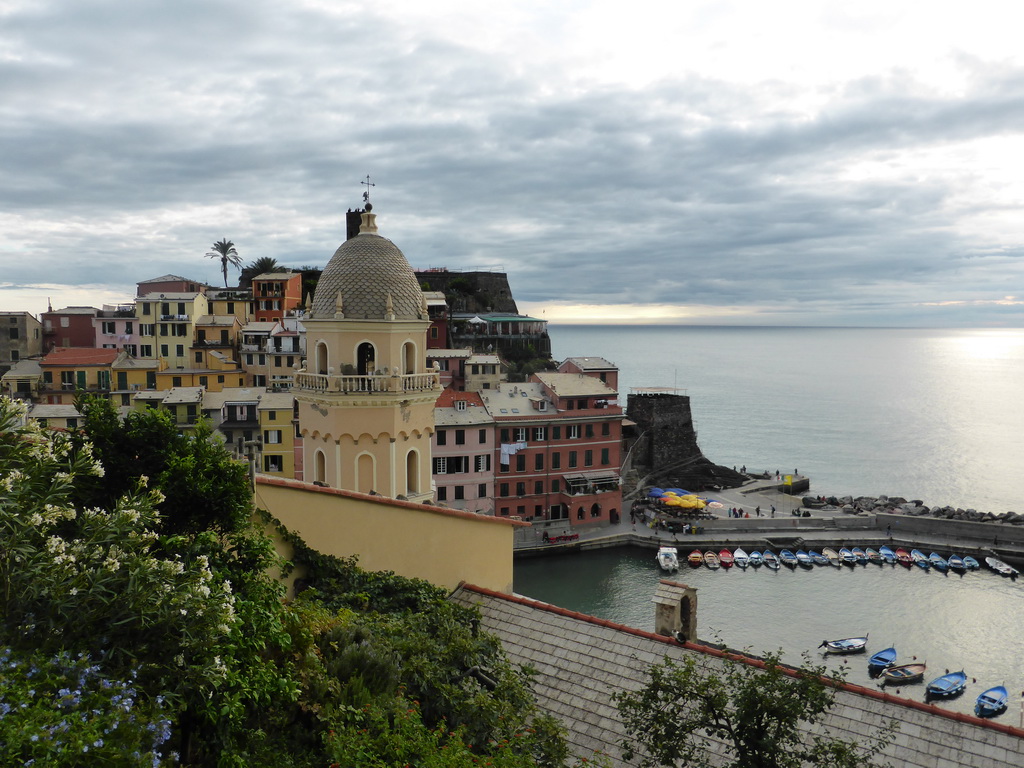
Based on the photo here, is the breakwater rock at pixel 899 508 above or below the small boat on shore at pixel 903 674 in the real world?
above

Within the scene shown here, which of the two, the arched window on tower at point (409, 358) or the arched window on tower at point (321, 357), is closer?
the arched window on tower at point (321, 357)

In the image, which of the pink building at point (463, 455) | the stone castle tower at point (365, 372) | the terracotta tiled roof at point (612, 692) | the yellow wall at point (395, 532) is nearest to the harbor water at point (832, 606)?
the pink building at point (463, 455)

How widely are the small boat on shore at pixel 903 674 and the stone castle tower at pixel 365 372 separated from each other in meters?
26.8

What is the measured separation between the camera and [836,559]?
164 feet

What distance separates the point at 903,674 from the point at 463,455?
2878 centimetres

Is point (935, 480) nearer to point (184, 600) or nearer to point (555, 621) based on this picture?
point (555, 621)

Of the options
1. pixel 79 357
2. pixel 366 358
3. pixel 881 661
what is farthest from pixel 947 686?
pixel 79 357

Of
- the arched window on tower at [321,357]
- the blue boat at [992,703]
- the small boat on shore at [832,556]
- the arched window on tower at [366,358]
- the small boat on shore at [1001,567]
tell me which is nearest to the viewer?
the arched window on tower at [366,358]

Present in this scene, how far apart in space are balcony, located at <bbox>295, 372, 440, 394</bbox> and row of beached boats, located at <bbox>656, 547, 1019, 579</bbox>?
111 ft

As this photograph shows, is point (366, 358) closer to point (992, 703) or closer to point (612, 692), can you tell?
point (612, 692)

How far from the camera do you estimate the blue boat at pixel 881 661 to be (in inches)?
1344

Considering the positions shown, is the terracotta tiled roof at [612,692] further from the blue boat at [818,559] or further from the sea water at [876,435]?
the sea water at [876,435]

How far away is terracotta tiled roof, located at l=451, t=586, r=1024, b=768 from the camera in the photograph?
29.5 ft

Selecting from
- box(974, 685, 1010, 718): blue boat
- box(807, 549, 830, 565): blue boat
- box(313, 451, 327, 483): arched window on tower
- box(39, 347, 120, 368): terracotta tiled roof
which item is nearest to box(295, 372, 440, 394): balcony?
box(313, 451, 327, 483): arched window on tower
